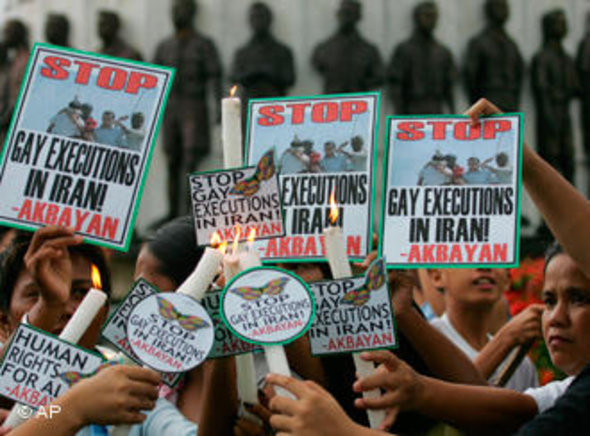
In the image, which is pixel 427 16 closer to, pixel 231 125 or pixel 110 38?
pixel 110 38

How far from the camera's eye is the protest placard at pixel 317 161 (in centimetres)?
266

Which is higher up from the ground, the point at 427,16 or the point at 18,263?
the point at 427,16

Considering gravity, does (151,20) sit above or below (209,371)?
above

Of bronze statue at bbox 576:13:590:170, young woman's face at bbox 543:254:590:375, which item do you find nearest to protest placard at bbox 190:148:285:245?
young woman's face at bbox 543:254:590:375

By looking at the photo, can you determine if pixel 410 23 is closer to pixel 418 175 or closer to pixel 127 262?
pixel 127 262

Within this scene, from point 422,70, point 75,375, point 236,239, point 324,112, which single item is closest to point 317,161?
point 324,112

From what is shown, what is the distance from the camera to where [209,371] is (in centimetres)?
234

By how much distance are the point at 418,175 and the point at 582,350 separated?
1.78ft

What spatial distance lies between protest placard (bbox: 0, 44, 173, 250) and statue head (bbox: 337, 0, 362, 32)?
9936 millimetres

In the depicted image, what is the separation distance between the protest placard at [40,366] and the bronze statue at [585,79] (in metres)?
11.2

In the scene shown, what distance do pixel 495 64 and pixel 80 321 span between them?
10.7m

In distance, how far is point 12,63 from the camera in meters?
13.0

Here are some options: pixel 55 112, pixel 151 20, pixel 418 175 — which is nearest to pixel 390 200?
pixel 418 175

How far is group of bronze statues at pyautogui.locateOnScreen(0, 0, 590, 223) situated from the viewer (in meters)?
12.4
